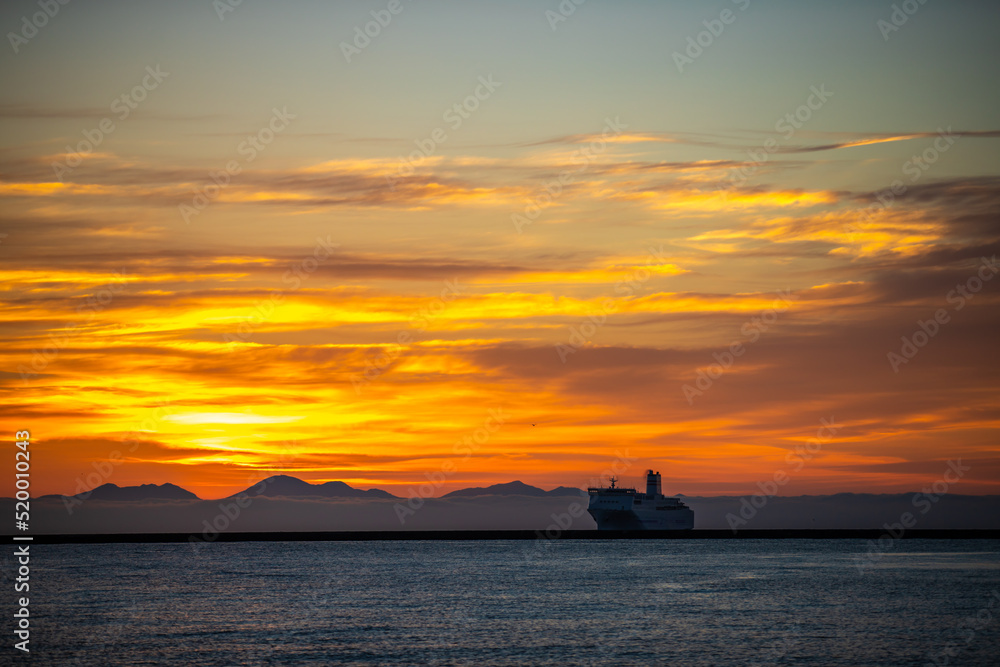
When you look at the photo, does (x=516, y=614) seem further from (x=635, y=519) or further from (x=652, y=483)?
(x=652, y=483)

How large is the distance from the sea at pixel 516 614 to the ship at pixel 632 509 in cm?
6685

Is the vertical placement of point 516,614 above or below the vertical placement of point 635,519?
below

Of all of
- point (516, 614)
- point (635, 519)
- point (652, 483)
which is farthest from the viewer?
point (652, 483)

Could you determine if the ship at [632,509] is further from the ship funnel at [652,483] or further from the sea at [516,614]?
the sea at [516,614]

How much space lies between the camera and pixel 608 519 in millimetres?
170375

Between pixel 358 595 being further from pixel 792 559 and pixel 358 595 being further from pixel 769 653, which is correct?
pixel 792 559

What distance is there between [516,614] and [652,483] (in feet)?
413

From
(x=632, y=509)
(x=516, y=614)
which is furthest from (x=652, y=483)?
(x=516, y=614)

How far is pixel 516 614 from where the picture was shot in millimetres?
55062

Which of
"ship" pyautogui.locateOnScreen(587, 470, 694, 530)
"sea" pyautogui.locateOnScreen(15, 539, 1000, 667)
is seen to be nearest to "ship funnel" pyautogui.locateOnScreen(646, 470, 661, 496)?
"ship" pyautogui.locateOnScreen(587, 470, 694, 530)

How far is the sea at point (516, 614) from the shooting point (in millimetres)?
41594

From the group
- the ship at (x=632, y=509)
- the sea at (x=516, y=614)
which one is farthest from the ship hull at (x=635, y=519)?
the sea at (x=516, y=614)

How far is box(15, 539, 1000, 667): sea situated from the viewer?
41.6 meters

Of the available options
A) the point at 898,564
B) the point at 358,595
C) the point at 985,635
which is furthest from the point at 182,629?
the point at 898,564
